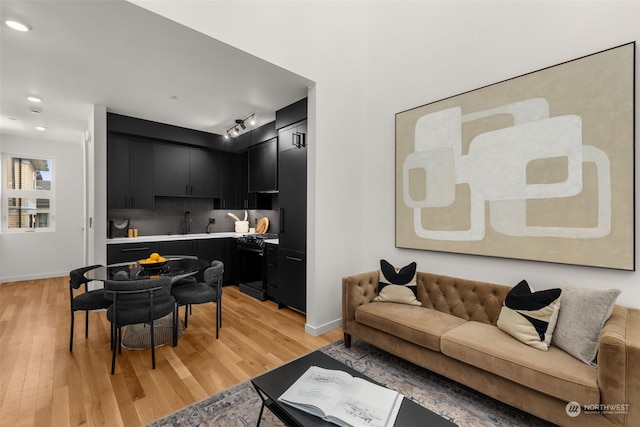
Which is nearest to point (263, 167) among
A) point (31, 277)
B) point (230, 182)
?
point (230, 182)

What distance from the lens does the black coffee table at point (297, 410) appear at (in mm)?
1277

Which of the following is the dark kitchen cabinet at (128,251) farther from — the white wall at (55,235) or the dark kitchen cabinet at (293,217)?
the white wall at (55,235)

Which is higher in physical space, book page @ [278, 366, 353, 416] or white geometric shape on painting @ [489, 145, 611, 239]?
white geometric shape on painting @ [489, 145, 611, 239]

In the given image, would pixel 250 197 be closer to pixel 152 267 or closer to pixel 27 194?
pixel 152 267

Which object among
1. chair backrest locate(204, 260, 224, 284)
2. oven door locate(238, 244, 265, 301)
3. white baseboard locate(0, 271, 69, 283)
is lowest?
white baseboard locate(0, 271, 69, 283)

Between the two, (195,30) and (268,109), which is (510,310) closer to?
(195,30)

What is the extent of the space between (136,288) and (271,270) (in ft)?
6.65

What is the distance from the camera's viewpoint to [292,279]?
147 inches

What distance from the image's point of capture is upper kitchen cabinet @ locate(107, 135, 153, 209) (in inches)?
170

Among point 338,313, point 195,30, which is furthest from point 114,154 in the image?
point 338,313

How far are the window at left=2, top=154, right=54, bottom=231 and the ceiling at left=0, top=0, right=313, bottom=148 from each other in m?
1.20

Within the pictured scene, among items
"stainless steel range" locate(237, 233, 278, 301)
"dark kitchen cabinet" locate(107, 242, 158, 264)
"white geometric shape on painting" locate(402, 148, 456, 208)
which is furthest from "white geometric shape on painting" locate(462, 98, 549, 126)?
"dark kitchen cabinet" locate(107, 242, 158, 264)

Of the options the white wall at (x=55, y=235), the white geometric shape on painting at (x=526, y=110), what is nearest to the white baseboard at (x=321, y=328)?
the white geometric shape on painting at (x=526, y=110)

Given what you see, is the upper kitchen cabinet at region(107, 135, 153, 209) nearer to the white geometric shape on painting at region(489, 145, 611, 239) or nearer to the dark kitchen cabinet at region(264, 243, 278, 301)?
the dark kitchen cabinet at region(264, 243, 278, 301)
